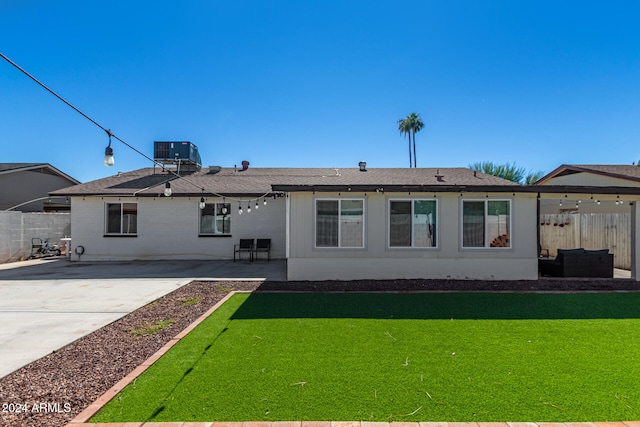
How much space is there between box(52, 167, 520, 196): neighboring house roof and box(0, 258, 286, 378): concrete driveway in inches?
112

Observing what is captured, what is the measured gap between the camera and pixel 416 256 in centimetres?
900

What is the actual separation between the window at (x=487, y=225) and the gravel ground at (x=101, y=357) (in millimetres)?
1325

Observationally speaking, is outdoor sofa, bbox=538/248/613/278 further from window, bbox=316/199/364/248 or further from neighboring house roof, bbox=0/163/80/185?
neighboring house roof, bbox=0/163/80/185

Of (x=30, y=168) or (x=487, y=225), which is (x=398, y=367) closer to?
(x=487, y=225)

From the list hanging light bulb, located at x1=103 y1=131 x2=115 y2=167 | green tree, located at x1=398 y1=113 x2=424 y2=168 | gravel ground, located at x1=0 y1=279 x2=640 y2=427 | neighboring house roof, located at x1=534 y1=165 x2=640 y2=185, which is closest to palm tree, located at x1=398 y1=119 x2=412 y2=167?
green tree, located at x1=398 y1=113 x2=424 y2=168

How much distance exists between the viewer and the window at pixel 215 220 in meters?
13.5

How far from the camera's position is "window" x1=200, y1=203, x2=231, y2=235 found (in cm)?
1348

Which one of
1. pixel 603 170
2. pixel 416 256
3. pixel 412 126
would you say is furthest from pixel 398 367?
pixel 412 126

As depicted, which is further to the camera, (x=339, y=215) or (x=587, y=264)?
(x=587, y=264)

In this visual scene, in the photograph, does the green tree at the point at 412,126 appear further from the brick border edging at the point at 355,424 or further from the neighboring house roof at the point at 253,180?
the brick border edging at the point at 355,424

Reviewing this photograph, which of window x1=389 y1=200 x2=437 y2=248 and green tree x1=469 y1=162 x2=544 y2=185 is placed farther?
green tree x1=469 y1=162 x2=544 y2=185

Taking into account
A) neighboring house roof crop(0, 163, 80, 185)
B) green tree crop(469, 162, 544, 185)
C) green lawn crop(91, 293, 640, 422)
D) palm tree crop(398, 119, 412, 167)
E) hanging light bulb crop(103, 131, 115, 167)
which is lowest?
green lawn crop(91, 293, 640, 422)

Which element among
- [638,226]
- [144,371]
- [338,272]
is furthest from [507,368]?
[638,226]

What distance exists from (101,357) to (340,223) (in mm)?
6077
